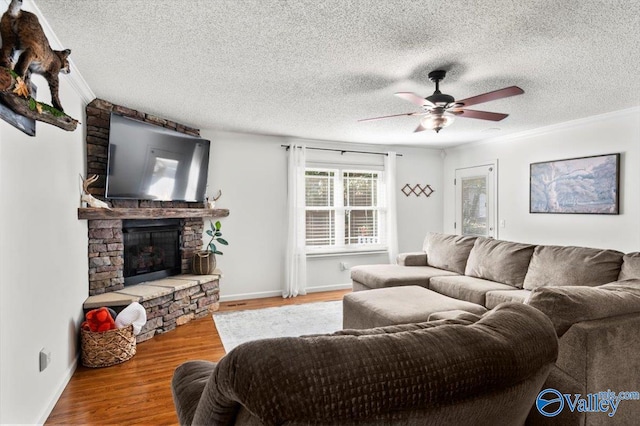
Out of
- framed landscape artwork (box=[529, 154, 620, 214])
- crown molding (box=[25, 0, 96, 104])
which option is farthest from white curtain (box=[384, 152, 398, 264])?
crown molding (box=[25, 0, 96, 104])

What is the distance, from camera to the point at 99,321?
2902mm

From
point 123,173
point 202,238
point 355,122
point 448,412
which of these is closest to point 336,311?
point 202,238

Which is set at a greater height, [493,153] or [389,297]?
[493,153]

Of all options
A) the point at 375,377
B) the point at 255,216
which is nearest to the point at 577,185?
the point at 255,216

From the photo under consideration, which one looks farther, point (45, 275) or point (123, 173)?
point (123, 173)

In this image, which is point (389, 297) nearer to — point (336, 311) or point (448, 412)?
point (336, 311)

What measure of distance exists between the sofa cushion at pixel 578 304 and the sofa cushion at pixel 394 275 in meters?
2.47

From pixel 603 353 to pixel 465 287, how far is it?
6.83ft

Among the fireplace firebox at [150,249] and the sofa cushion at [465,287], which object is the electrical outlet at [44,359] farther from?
the sofa cushion at [465,287]

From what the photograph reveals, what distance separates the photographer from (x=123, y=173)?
11.5 feet

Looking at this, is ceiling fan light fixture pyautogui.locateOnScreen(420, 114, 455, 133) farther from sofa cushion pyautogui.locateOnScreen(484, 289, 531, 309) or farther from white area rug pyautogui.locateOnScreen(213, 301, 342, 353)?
white area rug pyautogui.locateOnScreen(213, 301, 342, 353)

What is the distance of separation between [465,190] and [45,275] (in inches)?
226

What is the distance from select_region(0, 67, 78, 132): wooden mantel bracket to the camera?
4.67 ft

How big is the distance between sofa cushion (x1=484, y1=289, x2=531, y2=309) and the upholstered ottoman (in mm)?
212
